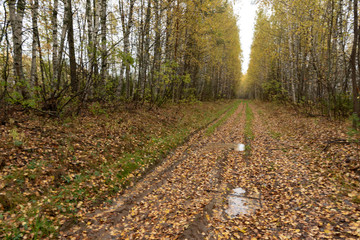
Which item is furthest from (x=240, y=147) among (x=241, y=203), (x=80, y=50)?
(x=80, y=50)

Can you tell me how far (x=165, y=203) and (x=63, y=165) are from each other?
3.59 metres

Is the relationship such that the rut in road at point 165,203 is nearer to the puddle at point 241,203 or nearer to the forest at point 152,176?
the forest at point 152,176

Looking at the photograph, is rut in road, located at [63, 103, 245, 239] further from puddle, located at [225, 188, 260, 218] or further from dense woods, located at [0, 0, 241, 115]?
dense woods, located at [0, 0, 241, 115]

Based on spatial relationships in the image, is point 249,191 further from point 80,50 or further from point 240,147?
point 80,50

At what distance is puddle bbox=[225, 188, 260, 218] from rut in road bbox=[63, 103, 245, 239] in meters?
0.40

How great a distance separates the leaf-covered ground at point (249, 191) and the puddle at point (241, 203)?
0.45ft

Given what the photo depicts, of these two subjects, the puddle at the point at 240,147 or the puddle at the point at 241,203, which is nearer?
the puddle at the point at 241,203

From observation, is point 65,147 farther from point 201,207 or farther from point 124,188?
point 201,207

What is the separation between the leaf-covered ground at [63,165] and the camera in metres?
4.42

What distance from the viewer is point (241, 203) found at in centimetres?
522

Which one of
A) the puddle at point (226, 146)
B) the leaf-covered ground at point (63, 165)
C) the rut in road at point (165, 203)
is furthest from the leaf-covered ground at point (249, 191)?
the puddle at point (226, 146)

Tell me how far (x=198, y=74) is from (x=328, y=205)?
76.2 ft

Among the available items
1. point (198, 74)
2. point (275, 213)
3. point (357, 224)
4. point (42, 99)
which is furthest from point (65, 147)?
point (198, 74)

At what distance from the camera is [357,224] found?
3967 mm
